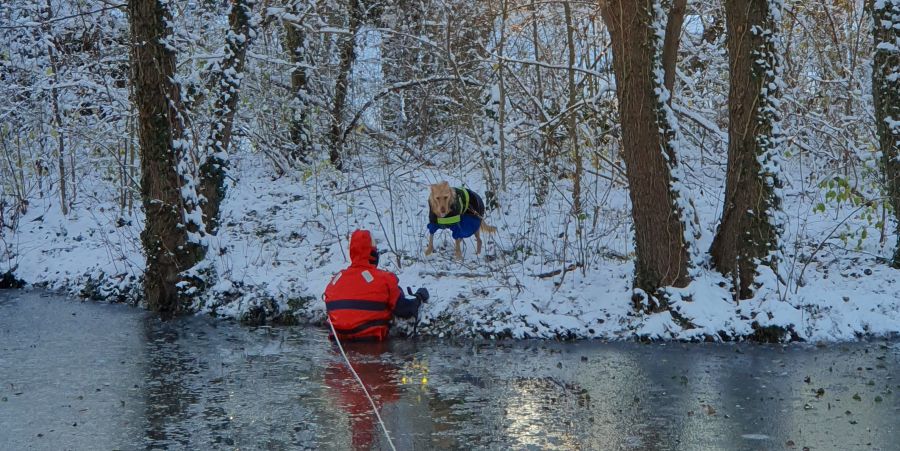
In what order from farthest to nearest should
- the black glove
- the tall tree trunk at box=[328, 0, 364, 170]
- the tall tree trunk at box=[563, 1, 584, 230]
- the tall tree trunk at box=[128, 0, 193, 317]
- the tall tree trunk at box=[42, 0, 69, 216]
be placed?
the tall tree trunk at box=[328, 0, 364, 170] < the tall tree trunk at box=[42, 0, 69, 216] < the tall tree trunk at box=[563, 1, 584, 230] < the tall tree trunk at box=[128, 0, 193, 317] < the black glove

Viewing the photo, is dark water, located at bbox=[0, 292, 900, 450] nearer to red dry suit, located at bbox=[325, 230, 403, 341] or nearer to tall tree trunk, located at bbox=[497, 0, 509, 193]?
red dry suit, located at bbox=[325, 230, 403, 341]

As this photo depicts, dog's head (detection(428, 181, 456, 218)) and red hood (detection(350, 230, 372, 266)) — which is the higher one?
dog's head (detection(428, 181, 456, 218))

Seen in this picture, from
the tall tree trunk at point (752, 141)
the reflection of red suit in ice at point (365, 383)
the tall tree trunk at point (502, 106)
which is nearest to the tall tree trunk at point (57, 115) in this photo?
the tall tree trunk at point (502, 106)

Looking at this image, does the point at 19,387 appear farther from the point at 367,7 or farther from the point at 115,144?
the point at 367,7

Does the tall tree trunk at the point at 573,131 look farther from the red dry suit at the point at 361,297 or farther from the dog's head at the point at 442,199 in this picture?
the red dry suit at the point at 361,297

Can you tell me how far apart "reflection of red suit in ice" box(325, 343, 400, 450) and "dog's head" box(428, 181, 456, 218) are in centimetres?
254

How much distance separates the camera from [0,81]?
18344mm

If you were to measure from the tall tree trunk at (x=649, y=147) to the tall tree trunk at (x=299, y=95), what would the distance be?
8.43 m

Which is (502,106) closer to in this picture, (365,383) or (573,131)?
(573,131)

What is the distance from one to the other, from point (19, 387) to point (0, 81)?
40.8 feet

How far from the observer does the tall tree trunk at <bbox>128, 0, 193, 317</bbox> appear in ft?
37.4

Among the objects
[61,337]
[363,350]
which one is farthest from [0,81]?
[363,350]

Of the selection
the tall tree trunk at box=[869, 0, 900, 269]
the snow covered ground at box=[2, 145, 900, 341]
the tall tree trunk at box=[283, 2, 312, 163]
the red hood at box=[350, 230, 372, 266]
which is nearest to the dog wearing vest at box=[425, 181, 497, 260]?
the snow covered ground at box=[2, 145, 900, 341]

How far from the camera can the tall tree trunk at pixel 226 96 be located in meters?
12.8
